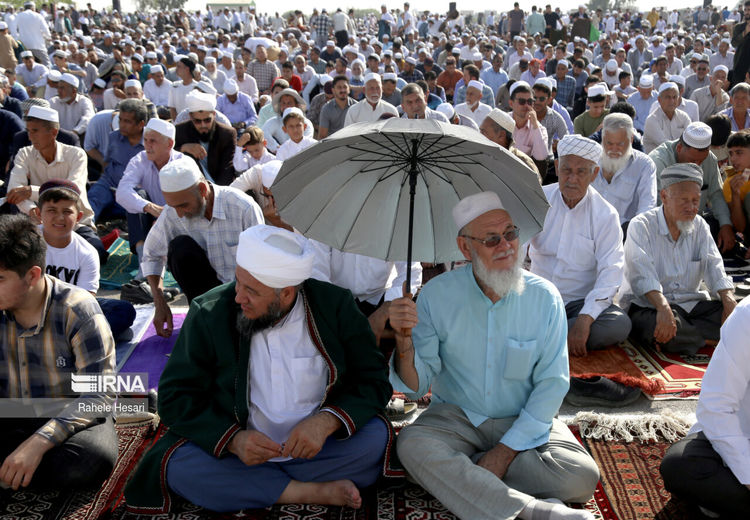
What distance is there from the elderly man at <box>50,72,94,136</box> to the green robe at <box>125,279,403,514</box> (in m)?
6.95

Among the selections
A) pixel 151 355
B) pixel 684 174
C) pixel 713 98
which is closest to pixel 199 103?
pixel 151 355

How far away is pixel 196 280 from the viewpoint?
394 cm

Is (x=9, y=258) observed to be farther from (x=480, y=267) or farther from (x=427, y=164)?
(x=480, y=267)

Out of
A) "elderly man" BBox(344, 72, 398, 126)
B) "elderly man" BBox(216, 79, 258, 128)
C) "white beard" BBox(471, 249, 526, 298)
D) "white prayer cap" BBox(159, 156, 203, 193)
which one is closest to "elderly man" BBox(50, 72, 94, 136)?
"elderly man" BBox(216, 79, 258, 128)

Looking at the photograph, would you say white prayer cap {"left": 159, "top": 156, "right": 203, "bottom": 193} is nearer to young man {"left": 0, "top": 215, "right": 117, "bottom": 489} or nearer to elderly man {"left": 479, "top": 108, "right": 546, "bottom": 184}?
young man {"left": 0, "top": 215, "right": 117, "bottom": 489}

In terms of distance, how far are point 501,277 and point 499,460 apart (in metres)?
0.64

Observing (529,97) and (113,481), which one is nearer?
(113,481)

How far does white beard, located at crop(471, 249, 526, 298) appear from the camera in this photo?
246 centimetres

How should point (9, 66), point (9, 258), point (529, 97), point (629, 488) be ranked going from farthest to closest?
point (9, 66)
point (529, 97)
point (629, 488)
point (9, 258)

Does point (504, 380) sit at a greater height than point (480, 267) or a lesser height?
lesser

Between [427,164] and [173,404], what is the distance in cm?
126

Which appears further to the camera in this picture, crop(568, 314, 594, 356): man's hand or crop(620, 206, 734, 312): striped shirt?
crop(620, 206, 734, 312): striped shirt

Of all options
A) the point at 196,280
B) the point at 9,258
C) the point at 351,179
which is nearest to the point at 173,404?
the point at 9,258

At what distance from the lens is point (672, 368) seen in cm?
364
